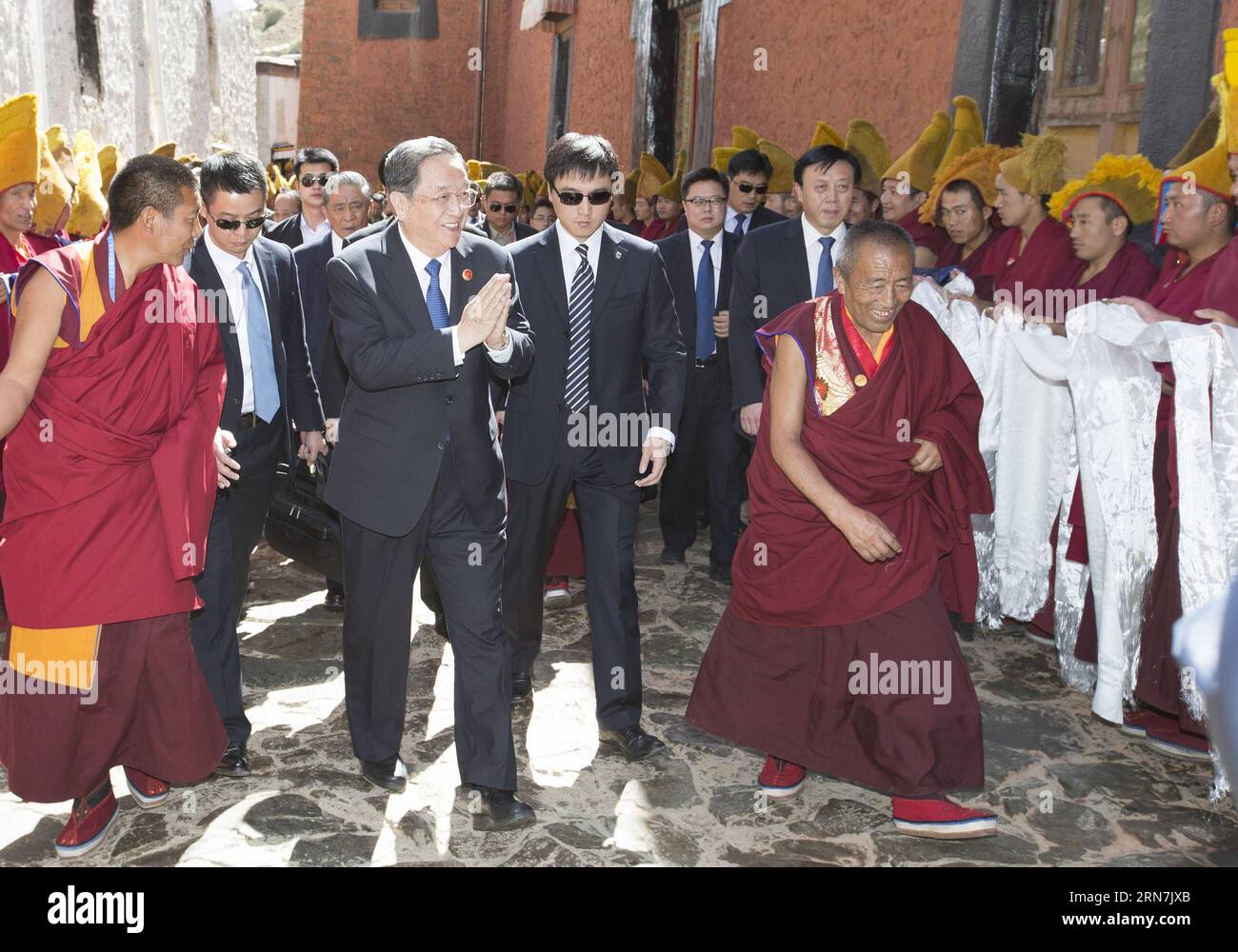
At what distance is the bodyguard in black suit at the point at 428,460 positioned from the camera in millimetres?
3279

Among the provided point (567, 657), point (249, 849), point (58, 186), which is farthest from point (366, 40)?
point (249, 849)

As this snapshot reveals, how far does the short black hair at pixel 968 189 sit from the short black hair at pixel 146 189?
419cm

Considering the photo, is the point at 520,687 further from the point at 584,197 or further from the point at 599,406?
the point at 584,197

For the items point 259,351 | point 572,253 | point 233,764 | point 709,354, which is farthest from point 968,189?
point 233,764

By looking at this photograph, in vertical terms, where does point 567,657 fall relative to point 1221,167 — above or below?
below

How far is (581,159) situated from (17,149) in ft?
8.84

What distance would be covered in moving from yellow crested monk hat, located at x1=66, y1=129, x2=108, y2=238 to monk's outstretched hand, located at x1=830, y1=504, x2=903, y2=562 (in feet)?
16.7

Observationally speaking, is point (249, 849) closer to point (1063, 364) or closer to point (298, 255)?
Answer: point (298, 255)

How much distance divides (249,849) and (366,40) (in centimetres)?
2161

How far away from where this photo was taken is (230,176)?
378cm

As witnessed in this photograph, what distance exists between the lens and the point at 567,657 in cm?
498

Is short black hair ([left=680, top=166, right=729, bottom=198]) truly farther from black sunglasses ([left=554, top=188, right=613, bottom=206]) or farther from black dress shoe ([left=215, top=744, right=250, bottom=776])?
black dress shoe ([left=215, top=744, right=250, bottom=776])

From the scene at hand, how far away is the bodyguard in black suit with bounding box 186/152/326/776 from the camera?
3.77 metres

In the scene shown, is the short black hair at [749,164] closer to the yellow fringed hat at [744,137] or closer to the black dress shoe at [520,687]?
the yellow fringed hat at [744,137]
